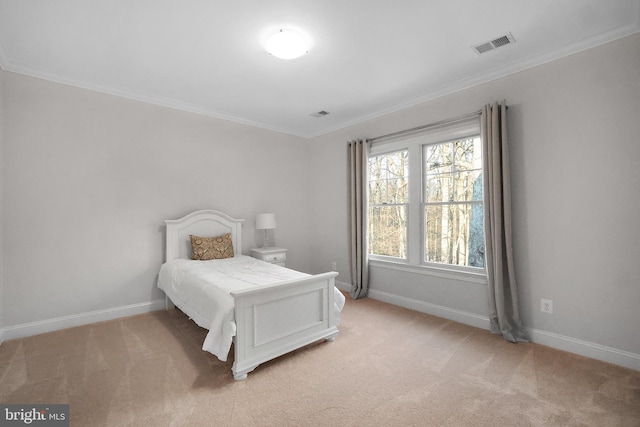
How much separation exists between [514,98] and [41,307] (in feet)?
16.9

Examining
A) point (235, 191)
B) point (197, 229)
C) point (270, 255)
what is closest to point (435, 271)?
point (270, 255)

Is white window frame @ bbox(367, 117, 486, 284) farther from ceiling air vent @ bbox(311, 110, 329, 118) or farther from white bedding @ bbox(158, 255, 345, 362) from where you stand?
white bedding @ bbox(158, 255, 345, 362)

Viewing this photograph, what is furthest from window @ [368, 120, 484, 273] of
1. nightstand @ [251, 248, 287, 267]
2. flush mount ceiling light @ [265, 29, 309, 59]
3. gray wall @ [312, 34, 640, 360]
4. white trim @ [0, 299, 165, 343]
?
white trim @ [0, 299, 165, 343]

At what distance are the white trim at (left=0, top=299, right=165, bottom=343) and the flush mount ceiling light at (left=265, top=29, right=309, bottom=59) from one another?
10.5 ft

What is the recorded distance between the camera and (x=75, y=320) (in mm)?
3082

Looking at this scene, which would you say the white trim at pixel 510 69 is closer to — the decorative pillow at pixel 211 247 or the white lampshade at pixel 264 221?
the white lampshade at pixel 264 221

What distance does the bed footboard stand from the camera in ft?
7.06

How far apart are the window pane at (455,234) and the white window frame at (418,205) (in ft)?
0.23

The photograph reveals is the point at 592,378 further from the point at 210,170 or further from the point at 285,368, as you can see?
the point at 210,170

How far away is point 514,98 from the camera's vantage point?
9.20 feet

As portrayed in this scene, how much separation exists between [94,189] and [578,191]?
4.78 metres

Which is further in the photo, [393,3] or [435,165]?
[435,165]

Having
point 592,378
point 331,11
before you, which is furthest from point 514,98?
point 592,378

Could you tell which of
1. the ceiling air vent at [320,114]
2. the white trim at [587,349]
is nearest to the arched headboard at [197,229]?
the ceiling air vent at [320,114]
